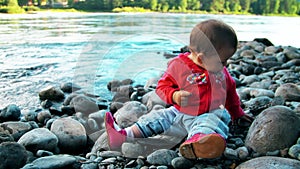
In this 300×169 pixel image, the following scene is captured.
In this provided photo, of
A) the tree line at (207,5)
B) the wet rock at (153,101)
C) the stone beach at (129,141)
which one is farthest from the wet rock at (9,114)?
the tree line at (207,5)

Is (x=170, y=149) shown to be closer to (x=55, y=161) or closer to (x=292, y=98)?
(x=55, y=161)

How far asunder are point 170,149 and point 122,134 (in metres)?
0.26

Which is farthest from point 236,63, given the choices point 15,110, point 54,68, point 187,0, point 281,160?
point 187,0

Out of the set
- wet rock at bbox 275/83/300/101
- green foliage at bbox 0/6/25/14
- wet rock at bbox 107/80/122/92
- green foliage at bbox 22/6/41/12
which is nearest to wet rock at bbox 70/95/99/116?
wet rock at bbox 107/80/122/92

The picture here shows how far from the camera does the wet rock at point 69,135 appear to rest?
6.46 feet

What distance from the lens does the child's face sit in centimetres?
173

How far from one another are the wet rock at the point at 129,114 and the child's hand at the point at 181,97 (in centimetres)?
54

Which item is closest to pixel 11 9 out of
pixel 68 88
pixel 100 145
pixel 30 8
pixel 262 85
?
pixel 30 8

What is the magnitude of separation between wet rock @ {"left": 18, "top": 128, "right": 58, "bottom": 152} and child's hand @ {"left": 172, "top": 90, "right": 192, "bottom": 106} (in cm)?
68

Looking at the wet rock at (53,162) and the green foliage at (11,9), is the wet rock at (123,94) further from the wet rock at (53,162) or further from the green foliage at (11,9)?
Result: the green foliage at (11,9)

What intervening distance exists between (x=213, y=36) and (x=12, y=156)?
3.54 ft

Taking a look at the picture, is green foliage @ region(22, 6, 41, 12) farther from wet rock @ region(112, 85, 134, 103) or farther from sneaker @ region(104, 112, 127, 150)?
sneaker @ region(104, 112, 127, 150)

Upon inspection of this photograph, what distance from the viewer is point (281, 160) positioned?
4.83 ft

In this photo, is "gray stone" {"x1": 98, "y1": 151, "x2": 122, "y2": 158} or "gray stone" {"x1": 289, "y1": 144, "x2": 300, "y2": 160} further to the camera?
"gray stone" {"x1": 98, "y1": 151, "x2": 122, "y2": 158}
